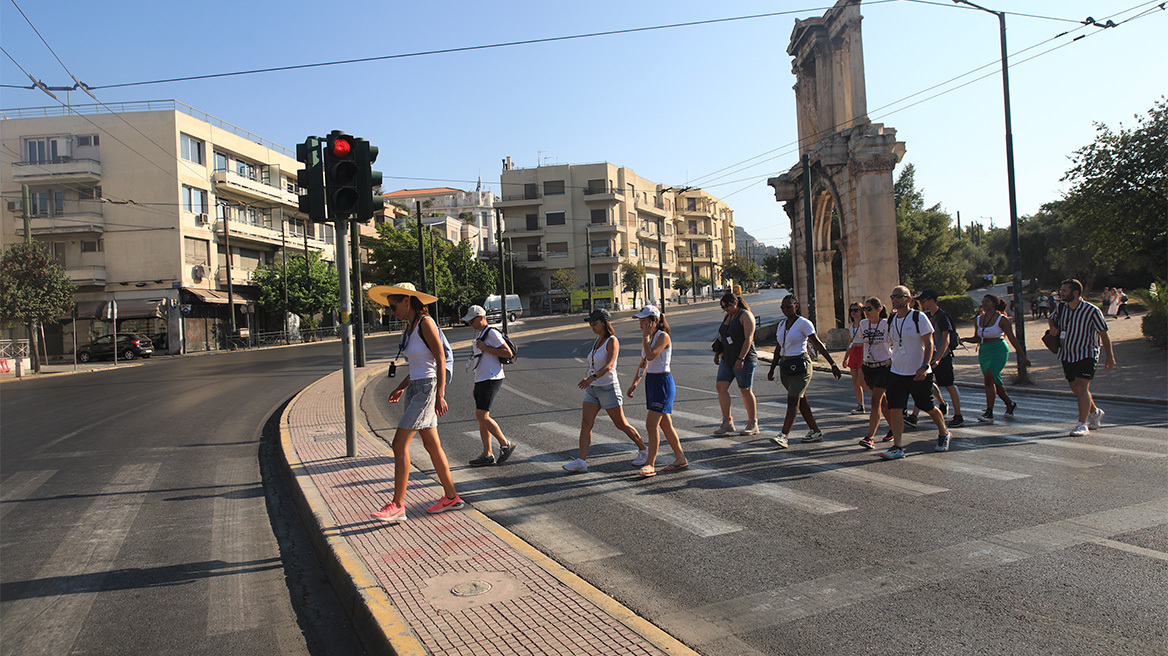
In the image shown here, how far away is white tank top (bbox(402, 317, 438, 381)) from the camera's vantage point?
5.79 metres

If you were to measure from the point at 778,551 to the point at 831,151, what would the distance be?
20.6 m

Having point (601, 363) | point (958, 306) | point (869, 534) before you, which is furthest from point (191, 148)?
point (869, 534)

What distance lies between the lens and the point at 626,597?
4109 millimetres

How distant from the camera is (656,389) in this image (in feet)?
23.1

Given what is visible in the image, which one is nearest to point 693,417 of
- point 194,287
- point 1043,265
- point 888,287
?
point 888,287

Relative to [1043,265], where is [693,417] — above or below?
below

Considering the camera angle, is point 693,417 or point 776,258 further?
point 776,258

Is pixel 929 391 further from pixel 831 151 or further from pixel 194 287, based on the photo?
pixel 194 287

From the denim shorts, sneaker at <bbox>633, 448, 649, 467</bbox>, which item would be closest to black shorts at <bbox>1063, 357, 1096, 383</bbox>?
sneaker at <bbox>633, 448, 649, 467</bbox>

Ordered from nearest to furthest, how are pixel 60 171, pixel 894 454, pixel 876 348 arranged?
pixel 894 454 → pixel 876 348 → pixel 60 171

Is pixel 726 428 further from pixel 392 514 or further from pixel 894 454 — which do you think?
pixel 392 514

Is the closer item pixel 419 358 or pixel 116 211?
pixel 419 358

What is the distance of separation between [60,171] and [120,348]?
11.9m

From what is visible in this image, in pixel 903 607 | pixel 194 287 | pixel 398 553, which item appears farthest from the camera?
pixel 194 287
